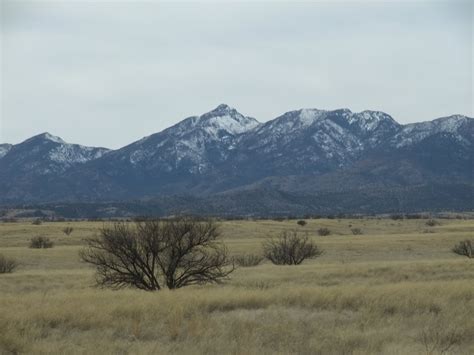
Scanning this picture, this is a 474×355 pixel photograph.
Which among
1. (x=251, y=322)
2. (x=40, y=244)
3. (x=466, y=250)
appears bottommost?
(x=466, y=250)

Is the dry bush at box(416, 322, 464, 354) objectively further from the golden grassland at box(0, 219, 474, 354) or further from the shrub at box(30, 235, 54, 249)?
the shrub at box(30, 235, 54, 249)

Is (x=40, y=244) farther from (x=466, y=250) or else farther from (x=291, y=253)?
(x=466, y=250)

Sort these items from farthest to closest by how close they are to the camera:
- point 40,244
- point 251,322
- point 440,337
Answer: point 40,244 < point 251,322 < point 440,337

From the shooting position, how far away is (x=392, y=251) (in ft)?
153

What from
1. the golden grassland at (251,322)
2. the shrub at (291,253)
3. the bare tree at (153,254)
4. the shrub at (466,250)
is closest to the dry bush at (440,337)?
the golden grassland at (251,322)

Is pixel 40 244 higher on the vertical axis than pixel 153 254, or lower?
lower

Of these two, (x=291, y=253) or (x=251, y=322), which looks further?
(x=291, y=253)

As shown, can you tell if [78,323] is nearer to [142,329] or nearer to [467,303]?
[142,329]

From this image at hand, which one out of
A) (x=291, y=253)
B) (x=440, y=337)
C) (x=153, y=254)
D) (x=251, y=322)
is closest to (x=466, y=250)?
(x=291, y=253)

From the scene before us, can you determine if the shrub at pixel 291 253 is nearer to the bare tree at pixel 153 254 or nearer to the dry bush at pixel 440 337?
the bare tree at pixel 153 254

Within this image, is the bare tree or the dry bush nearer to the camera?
the dry bush

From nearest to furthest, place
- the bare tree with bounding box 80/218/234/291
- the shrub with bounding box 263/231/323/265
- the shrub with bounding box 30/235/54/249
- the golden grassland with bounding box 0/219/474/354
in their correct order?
the golden grassland with bounding box 0/219/474/354
the bare tree with bounding box 80/218/234/291
the shrub with bounding box 263/231/323/265
the shrub with bounding box 30/235/54/249

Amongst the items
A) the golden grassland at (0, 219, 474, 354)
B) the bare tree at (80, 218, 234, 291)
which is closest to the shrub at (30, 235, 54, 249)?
the bare tree at (80, 218, 234, 291)

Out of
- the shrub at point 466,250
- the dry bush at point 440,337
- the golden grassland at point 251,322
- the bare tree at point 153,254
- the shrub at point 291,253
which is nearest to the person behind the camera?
the golden grassland at point 251,322
